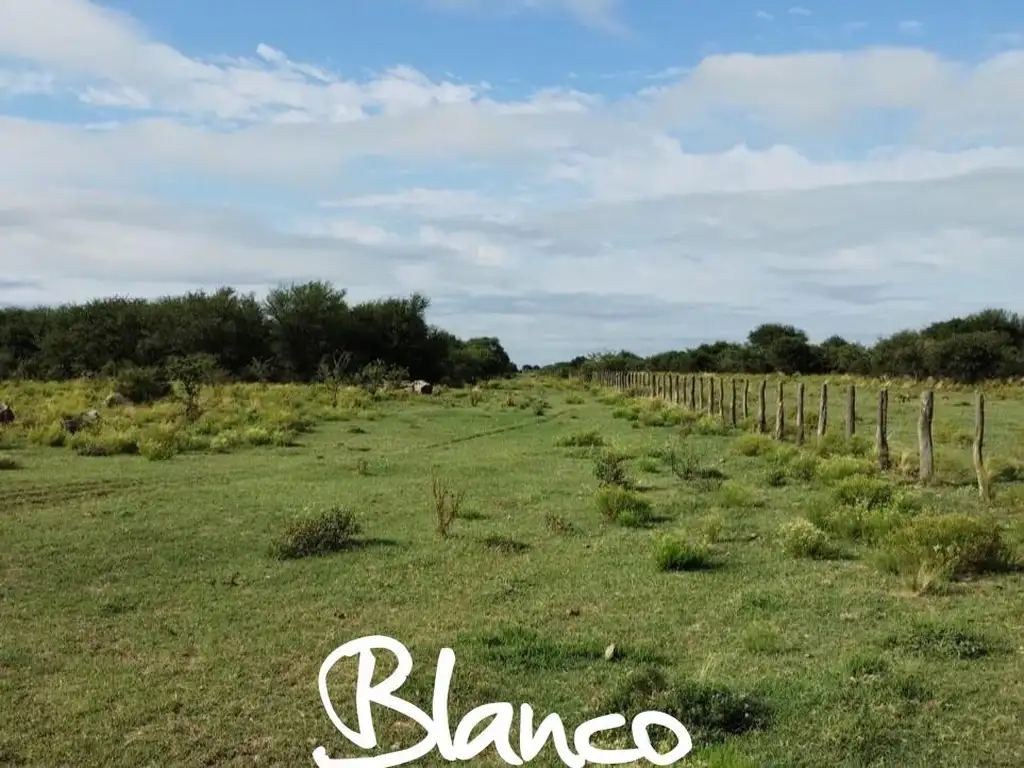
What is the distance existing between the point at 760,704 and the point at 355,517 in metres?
7.82

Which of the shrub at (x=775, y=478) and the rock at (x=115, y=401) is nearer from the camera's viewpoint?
the shrub at (x=775, y=478)

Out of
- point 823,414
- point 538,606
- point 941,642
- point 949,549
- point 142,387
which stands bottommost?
point 538,606

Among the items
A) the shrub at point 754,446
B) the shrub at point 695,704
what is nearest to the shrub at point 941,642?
the shrub at point 695,704

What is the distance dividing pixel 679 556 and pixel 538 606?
6.37ft

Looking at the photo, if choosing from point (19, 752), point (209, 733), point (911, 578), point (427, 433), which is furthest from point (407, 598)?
point (427, 433)

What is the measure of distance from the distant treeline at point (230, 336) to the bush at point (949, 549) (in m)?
51.8

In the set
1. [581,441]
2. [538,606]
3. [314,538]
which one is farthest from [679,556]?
[581,441]

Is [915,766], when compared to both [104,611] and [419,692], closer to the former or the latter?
[419,692]

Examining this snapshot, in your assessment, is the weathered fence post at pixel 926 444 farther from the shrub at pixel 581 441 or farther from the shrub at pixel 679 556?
the shrub at pixel 581 441

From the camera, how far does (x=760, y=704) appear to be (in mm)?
6227

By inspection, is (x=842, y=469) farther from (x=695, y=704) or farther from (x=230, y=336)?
(x=230, y=336)

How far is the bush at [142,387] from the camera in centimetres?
3697

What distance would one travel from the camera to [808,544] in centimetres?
1048

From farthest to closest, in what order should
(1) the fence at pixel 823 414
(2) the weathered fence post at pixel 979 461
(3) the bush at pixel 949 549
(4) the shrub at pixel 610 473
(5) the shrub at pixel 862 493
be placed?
(4) the shrub at pixel 610 473 → (1) the fence at pixel 823 414 → (2) the weathered fence post at pixel 979 461 → (5) the shrub at pixel 862 493 → (3) the bush at pixel 949 549
